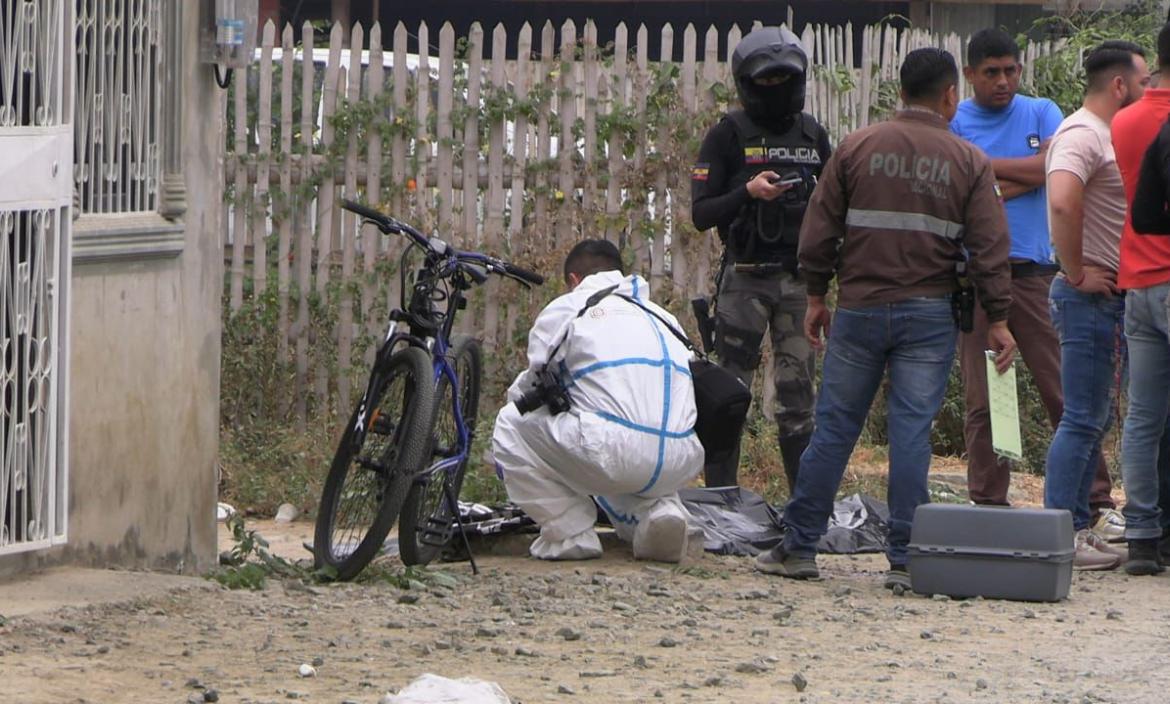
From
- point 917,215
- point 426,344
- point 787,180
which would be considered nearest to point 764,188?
point 787,180

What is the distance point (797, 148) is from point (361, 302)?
342 cm

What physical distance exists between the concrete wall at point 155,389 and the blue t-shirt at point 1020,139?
3.19m

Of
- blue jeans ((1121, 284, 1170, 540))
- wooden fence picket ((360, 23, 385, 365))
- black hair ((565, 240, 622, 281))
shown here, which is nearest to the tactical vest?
black hair ((565, 240, 622, 281))

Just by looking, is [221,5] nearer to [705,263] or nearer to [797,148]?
[797,148]

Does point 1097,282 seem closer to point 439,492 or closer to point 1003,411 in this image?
point 1003,411

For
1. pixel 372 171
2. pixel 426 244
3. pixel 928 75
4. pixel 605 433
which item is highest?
pixel 928 75

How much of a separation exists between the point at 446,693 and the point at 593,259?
3.43m

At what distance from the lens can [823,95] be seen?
35.3ft

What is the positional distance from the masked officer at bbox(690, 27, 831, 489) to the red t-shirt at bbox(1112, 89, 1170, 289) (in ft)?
4.02

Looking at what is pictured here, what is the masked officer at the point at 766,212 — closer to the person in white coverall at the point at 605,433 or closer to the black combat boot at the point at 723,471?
the black combat boot at the point at 723,471

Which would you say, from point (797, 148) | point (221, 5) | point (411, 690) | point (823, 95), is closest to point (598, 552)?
point (797, 148)

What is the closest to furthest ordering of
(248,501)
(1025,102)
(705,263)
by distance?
(1025,102)
(248,501)
(705,263)

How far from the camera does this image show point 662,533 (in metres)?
7.49

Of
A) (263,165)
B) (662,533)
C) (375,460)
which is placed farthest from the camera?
(263,165)
